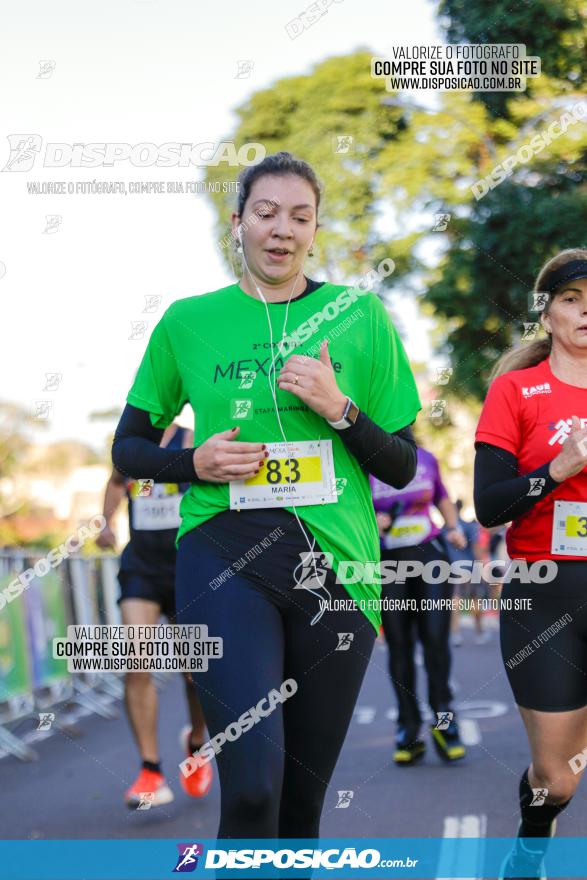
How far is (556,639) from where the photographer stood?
3557mm

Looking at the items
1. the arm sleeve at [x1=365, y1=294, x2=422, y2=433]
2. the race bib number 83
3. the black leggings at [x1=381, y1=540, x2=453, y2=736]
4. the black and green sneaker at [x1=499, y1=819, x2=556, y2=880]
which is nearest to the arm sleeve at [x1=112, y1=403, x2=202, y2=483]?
the race bib number 83

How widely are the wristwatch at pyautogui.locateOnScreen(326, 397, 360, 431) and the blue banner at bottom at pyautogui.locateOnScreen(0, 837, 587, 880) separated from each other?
0.99 metres

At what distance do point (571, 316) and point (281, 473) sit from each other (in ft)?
3.61

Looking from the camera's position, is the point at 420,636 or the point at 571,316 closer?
the point at 571,316

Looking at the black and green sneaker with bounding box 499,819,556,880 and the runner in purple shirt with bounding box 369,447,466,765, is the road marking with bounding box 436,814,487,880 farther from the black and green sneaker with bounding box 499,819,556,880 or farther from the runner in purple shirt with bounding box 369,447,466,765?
the runner in purple shirt with bounding box 369,447,466,765

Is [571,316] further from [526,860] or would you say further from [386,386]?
[526,860]

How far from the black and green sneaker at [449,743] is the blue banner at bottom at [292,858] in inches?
79.6

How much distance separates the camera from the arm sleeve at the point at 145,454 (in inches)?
128

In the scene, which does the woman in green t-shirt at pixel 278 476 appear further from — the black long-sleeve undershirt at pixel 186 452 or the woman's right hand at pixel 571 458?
the woman's right hand at pixel 571 458

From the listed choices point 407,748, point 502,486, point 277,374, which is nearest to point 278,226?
point 277,374

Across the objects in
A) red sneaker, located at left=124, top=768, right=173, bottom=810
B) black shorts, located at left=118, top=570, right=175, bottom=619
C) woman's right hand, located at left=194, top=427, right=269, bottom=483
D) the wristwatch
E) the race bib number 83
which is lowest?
red sneaker, located at left=124, top=768, right=173, bottom=810

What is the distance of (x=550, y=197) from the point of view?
11.2 metres

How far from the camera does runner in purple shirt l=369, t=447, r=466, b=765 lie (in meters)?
7.12

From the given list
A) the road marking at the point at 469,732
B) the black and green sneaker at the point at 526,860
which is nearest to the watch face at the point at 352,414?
the black and green sneaker at the point at 526,860
